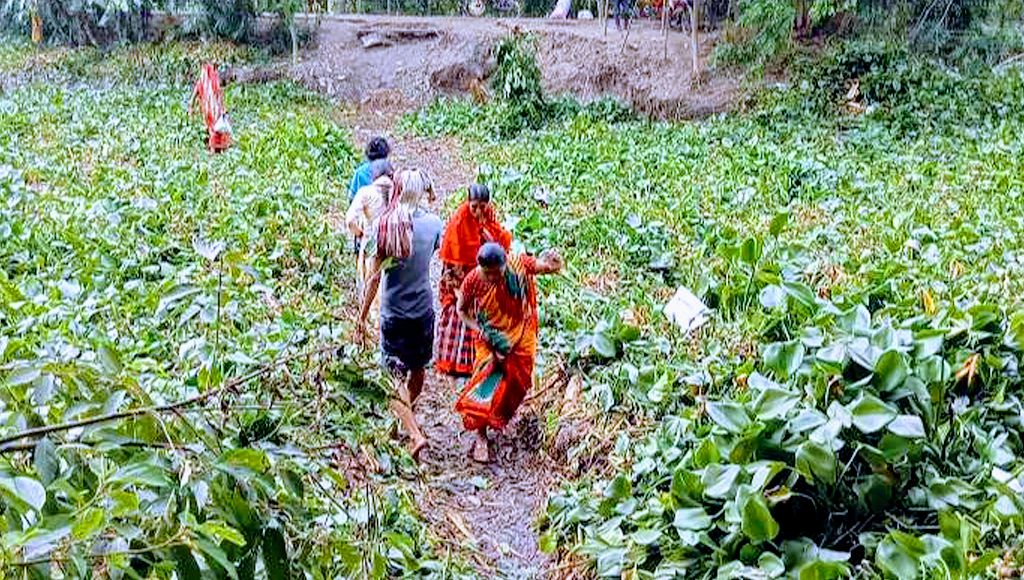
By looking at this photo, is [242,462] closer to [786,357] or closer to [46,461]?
[46,461]

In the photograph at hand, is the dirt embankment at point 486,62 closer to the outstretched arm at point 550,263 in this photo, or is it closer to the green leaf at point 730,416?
the outstretched arm at point 550,263

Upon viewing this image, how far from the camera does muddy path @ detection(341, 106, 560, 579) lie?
4.56m

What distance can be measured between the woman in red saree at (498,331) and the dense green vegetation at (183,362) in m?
0.63

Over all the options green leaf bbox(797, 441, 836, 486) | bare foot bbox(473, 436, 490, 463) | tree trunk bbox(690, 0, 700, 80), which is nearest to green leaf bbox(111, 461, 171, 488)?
green leaf bbox(797, 441, 836, 486)

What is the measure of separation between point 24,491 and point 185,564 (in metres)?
0.24

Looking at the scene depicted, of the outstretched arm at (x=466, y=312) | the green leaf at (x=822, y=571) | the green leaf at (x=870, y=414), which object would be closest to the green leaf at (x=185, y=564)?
the green leaf at (x=822, y=571)

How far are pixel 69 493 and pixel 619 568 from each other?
9.29 ft

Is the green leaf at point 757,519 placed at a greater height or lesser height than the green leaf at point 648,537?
greater

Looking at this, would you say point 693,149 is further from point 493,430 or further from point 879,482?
point 879,482

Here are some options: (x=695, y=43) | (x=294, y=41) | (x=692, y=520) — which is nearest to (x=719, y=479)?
(x=692, y=520)

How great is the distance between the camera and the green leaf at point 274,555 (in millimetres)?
1622

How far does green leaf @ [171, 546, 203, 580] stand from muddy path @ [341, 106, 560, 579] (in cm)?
304

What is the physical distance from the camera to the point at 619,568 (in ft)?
12.8

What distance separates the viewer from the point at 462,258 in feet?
18.4
